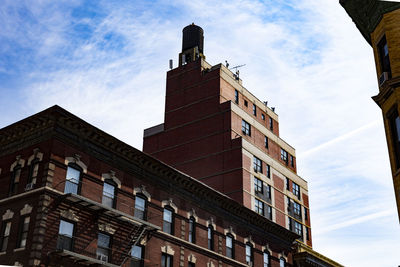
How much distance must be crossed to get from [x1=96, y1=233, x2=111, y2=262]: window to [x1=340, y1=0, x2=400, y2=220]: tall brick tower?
17.2m

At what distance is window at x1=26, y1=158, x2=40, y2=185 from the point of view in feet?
97.0

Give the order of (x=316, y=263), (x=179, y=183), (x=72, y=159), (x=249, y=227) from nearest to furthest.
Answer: (x=72, y=159) → (x=179, y=183) → (x=249, y=227) → (x=316, y=263)

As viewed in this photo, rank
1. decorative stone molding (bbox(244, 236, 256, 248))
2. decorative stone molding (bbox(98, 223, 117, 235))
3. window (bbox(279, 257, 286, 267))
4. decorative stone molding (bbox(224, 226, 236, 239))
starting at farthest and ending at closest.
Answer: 1. window (bbox(279, 257, 286, 267))
2. decorative stone molding (bbox(244, 236, 256, 248))
3. decorative stone molding (bbox(224, 226, 236, 239))
4. decorative stone molding (bbox(98, 223, 117, 235))

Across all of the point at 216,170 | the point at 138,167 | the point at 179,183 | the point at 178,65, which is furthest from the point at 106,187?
the point at 178,65

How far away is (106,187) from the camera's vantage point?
32500 millimetres

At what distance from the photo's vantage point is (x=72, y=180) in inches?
1192

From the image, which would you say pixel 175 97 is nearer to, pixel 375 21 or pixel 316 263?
pixel 316 263

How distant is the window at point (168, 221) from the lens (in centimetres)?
3603

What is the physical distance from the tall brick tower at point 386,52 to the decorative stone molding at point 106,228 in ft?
55.9

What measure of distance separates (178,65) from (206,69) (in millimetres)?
5483

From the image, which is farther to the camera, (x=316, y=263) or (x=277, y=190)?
(x=277, y=190)

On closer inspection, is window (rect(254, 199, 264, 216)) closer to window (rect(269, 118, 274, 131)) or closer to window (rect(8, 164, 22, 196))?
window (rect(269, 118, 274, 131))

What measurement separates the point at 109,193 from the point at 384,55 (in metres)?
19.1

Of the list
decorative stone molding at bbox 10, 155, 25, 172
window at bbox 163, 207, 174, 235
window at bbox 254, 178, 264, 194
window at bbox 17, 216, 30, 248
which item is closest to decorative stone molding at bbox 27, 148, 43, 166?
decorative stone molding at bbox 10, 155, 25, 172
